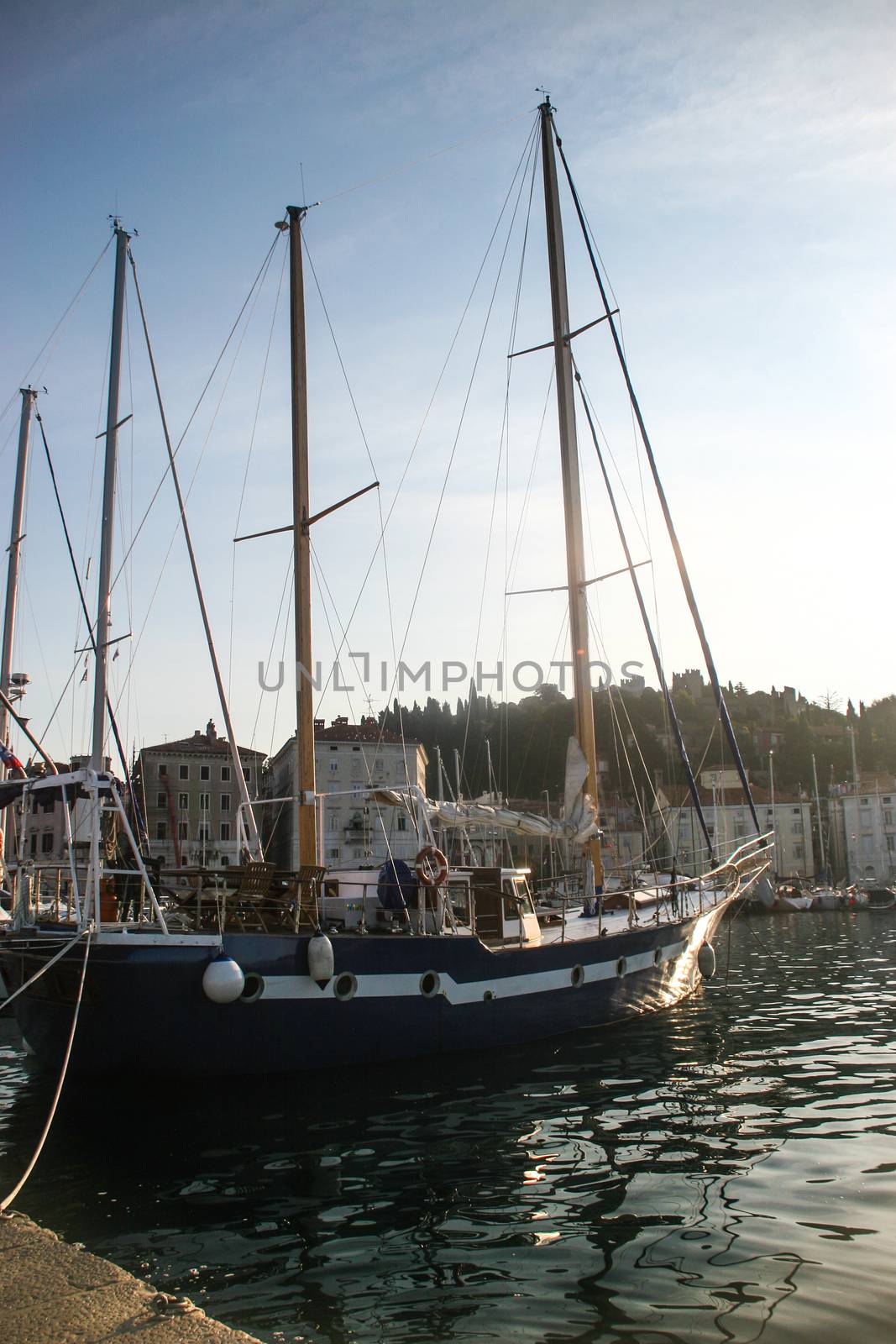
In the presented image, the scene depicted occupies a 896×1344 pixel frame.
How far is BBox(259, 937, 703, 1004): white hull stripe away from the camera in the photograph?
12.5 metres

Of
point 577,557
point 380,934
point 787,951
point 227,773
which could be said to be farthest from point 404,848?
point 380,934

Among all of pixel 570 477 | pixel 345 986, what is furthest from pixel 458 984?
pixel 570 477

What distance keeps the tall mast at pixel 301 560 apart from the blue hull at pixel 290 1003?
2.97 m

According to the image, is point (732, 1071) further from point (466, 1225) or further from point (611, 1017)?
point (466, 1225)

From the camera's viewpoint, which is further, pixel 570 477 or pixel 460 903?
pixel 570 477

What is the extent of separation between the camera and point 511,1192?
28.4 ft

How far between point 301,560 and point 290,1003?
27.0 feet

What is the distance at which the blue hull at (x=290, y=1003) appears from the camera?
458 inches

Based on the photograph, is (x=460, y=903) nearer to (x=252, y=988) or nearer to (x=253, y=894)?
(x=253, y=894)

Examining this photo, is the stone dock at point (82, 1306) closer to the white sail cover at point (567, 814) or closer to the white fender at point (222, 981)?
the white fender at point (222, 981)

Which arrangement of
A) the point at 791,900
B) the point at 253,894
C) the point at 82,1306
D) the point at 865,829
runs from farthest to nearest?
the point at 865,829 < the point at 791,900 < the point at 253,894 < the point at 82,1306

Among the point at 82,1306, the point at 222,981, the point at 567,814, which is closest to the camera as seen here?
the point at 82,1306

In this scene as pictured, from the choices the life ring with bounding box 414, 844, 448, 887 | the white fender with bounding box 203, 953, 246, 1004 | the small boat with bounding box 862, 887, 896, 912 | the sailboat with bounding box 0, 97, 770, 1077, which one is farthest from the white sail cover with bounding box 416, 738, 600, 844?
the small boat with bounding box 862, 887, 896, 912

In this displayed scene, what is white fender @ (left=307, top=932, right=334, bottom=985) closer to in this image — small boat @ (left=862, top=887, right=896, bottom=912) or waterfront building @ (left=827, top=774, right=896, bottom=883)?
small boat @ (left=862, top=887, right=896, bottom=912)
